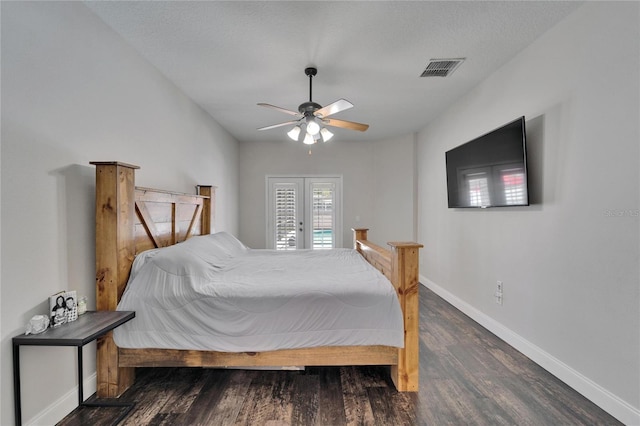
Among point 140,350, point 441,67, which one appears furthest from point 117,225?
point 441,67

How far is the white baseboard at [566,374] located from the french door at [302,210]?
3054 millimetres

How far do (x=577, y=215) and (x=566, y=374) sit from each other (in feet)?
3.85

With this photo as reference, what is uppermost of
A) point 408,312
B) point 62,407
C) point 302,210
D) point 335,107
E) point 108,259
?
point 335,107

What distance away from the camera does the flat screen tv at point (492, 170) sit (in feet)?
7.88

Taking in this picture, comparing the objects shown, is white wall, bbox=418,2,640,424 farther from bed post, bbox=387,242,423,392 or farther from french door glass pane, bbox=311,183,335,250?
french door glass pane, bbox=311,183,335,250

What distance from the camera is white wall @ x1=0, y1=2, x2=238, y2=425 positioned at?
4.75 ft

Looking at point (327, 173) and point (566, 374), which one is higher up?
point (327, 173)

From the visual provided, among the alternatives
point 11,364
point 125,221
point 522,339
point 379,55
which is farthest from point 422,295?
point 11,364

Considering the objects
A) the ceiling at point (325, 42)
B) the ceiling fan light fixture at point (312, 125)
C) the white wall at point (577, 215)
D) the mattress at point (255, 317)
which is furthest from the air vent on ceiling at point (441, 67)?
the mattress at point (255, 317)

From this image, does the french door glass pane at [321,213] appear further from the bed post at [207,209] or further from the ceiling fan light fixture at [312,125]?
the ceiling fan light fixture at [312,125]

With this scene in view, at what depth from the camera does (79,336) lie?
1.44 meters

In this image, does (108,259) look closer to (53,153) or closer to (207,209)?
(53,153)

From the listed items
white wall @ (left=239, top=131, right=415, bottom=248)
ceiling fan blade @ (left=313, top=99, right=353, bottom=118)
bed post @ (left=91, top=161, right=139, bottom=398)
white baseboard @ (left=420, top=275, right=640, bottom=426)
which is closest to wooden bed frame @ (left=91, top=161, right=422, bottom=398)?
bed post @ (left=91, top=161, right=139, bottom=398)

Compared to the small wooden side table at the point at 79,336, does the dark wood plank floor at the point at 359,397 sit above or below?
below
